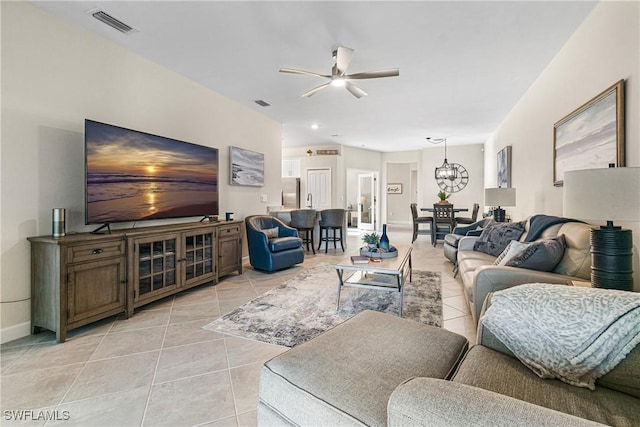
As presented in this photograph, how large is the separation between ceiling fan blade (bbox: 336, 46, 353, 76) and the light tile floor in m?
2.70

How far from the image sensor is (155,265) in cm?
311

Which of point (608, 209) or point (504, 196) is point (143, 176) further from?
point (504, 196)

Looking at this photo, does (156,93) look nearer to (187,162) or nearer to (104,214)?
(187,162)

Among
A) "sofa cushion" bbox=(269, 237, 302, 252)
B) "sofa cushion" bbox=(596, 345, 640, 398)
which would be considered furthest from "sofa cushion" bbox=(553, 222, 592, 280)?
"sofa cushion" bbox=(269, 237, 302, 252)

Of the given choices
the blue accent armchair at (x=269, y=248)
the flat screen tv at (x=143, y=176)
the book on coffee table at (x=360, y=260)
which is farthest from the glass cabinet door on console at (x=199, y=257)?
the book on coffee table at (x=360, y=260)

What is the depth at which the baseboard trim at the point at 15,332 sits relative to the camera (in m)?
2.35

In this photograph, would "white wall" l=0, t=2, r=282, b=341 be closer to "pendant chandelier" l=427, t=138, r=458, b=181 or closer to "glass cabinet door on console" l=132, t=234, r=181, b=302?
"glass cabinet door on console" l=132, t=234, r=181, b=302

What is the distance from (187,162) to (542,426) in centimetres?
390

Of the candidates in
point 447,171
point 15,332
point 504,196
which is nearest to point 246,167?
point 15,332

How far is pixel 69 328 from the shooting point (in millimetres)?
2375

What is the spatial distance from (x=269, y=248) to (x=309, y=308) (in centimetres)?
159

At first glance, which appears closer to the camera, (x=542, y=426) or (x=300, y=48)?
(x=542, y=426)

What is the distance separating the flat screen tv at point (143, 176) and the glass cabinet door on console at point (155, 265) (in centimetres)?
32

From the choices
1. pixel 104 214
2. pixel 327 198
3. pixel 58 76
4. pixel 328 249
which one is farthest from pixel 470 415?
pixel 327 198
